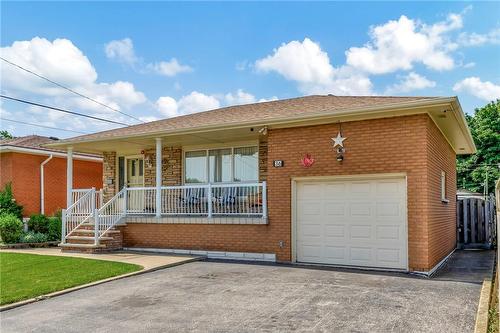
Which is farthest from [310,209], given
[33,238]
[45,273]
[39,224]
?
[39,224]

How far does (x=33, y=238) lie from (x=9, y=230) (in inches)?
31.5

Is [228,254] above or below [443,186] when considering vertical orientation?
below

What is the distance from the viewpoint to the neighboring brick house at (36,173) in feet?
57.7

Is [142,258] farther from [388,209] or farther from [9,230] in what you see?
[388,209]

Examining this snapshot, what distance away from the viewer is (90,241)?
12.5 meters

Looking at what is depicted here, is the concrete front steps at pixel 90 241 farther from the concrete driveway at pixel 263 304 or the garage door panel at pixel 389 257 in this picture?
the garage door panel at pixel 389 257

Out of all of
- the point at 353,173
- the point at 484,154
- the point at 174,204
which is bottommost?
the point at 174,204

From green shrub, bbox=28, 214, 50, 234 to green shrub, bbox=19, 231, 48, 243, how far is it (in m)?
0.63

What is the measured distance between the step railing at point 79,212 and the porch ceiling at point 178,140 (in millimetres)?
1766

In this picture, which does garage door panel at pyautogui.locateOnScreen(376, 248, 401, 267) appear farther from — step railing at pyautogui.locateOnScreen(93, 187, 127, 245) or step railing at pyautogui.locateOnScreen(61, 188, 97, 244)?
step railing at pyautogui.locateOnScreen(61, 188, 97, 244)

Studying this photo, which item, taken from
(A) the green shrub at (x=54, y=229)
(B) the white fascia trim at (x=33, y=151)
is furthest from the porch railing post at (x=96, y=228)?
(B) the white fascia trim at (x=33, y=151)

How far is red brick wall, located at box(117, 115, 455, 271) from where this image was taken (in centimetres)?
902

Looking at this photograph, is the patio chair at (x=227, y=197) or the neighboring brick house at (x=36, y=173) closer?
the patio chair at (x=227, y=197)

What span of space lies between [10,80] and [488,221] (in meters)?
A: 19.5
